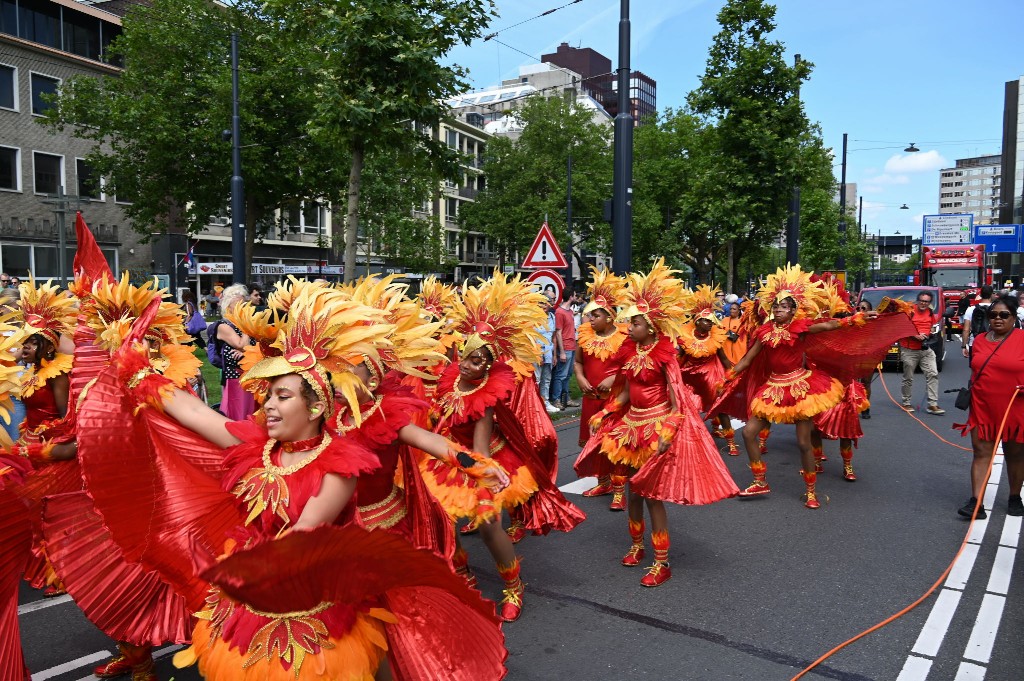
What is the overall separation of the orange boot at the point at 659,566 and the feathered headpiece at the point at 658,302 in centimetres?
147

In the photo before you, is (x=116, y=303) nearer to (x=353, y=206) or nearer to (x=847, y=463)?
(x=353, y=206)

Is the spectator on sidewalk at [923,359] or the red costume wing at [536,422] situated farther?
the spectator on sidewalk at [923,359]

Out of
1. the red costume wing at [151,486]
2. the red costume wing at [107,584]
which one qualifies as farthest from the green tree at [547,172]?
the red costume wing at [151,486]

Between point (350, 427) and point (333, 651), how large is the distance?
2.57 ft

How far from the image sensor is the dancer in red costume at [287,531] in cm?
239

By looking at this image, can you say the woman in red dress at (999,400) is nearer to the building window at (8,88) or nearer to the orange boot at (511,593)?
the orange boot at (511,593)

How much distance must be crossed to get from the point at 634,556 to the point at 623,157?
6.81 metres

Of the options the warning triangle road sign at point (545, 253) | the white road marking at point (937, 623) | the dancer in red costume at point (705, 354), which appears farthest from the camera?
the warning triangle road sign at point (545, 253)

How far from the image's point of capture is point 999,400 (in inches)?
258

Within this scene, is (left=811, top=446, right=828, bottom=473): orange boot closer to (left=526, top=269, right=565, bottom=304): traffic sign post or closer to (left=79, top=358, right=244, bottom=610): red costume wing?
(left=526, top=269, right=565, bottom=304): traffic sign post

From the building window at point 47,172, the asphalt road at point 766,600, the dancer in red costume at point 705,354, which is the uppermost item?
the building window at point 47,172

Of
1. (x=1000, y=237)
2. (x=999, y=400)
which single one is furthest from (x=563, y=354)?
(x=1000, y=237)

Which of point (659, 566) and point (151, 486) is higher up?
point (151, 486)

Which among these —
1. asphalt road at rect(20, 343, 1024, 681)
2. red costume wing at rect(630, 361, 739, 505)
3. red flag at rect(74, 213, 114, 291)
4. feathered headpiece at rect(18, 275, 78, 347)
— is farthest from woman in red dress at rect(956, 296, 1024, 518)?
feathered headpiece at rect(18, 275, 78, 347)
